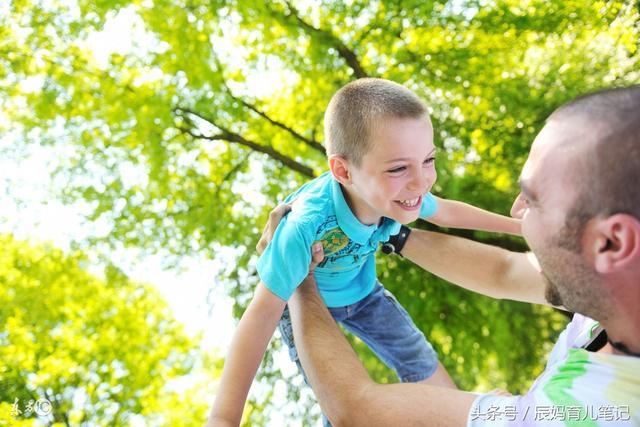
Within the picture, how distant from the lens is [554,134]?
144cm

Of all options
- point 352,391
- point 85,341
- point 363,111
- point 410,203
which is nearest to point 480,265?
point 410,203

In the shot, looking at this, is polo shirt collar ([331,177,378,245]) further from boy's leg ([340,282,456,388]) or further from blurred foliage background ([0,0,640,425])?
blurred foliage background ([0,0,640,425])

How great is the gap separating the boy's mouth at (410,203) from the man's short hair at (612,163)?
3.01 ft

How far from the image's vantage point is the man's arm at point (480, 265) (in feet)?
7.77

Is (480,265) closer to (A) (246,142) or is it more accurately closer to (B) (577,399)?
(B) (577,399)

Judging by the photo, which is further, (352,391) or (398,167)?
(398,167)

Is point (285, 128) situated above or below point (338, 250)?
above

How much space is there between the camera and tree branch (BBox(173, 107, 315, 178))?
579cm

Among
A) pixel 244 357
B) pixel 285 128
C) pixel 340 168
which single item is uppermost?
pixel 285 128

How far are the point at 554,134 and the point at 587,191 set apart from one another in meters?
0.22

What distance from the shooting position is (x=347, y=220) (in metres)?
2.28

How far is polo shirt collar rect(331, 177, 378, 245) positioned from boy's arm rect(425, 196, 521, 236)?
0.46 m

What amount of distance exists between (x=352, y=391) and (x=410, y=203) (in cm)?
85

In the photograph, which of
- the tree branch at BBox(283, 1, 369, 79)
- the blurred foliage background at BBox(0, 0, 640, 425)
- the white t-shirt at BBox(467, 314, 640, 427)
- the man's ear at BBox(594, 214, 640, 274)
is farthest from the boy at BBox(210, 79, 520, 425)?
the tree branch at BBox(283, 1, 369, 79)
